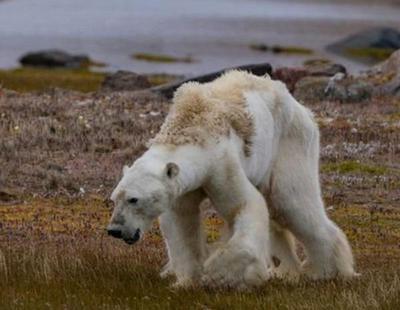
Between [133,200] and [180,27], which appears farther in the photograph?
[180,27]

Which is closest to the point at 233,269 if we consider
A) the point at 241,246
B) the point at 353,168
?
A: the point at 241,246

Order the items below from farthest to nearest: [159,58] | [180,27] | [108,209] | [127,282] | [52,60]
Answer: [180,27]
[159,58]
[52,60]
[108,209]
[127,282]

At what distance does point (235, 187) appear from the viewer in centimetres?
1029

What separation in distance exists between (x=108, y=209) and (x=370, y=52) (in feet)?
233

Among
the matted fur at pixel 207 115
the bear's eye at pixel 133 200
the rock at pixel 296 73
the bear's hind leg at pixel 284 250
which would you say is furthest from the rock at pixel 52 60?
the bear's eye at pixel 133 200

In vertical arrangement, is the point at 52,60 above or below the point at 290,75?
below

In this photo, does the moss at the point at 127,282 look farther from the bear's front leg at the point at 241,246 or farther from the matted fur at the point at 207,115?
the matted fur at the point at 207,115

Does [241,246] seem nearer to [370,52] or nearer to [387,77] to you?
[387,77]

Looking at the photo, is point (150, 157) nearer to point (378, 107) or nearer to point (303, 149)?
point (303, 149)

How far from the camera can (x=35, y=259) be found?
38.1 ft

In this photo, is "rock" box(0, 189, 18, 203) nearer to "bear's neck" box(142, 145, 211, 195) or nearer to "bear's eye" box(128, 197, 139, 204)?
"bear's neck" box(142, 145, 211, 195)

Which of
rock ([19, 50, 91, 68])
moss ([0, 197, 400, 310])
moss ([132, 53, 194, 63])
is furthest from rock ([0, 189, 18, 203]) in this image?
moss ([132, 53, 194, 63])

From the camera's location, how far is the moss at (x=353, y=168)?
1967 centimetres

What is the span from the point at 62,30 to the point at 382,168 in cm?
9580
